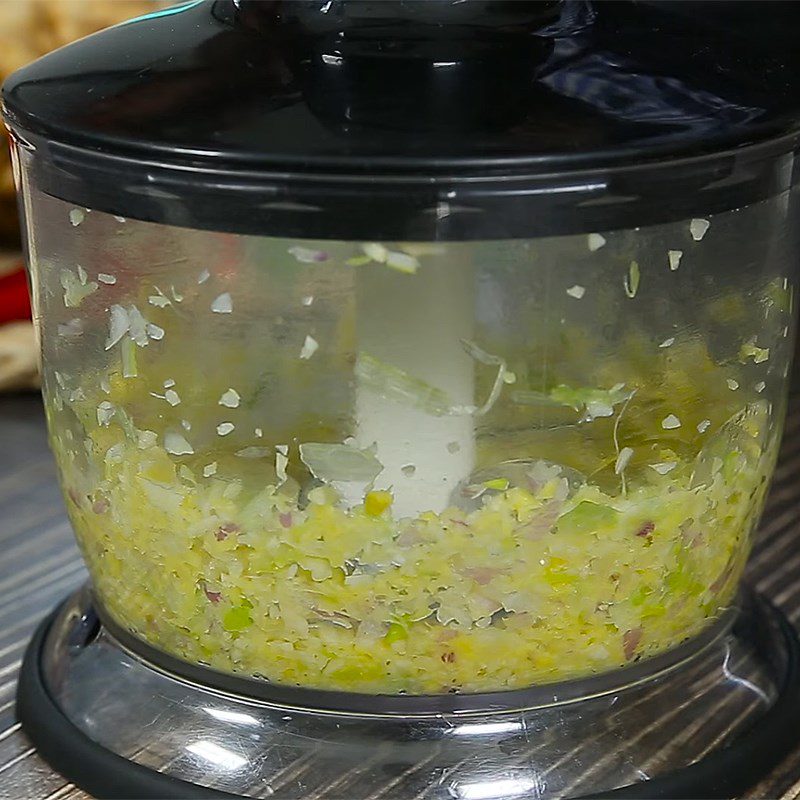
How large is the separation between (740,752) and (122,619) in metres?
0.29

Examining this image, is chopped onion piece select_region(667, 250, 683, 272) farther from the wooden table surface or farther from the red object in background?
the red object in background

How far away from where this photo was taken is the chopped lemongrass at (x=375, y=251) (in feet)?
1.62

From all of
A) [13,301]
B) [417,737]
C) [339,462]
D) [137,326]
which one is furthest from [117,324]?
[13,301]

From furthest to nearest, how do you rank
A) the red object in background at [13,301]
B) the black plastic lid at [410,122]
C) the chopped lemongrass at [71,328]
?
the red object in background at [13,301] < the chopped lemongrass at [71,328] < the black plastic lid at [410,122]

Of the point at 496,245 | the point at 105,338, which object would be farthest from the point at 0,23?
the point at 496,245

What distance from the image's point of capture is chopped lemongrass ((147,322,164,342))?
0.54 m

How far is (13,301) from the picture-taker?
1098 mm

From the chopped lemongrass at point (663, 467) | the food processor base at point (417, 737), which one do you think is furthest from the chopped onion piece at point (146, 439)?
the chopped lemongrass at point (663, 467)

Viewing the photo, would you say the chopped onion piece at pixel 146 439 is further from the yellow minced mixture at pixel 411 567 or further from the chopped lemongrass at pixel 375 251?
the chopped lemongrass at pixel 375 251

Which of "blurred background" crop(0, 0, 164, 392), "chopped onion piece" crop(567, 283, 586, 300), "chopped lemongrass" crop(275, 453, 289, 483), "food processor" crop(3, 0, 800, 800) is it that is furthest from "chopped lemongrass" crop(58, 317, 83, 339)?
"blurred background" crop(0, 0, 164, 392)

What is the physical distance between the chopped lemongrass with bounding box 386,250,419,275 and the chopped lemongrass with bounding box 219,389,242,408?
0.28ft

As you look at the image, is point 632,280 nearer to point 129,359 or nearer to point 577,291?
point 577,291

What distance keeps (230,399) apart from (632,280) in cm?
17

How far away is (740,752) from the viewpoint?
0.58 metres
